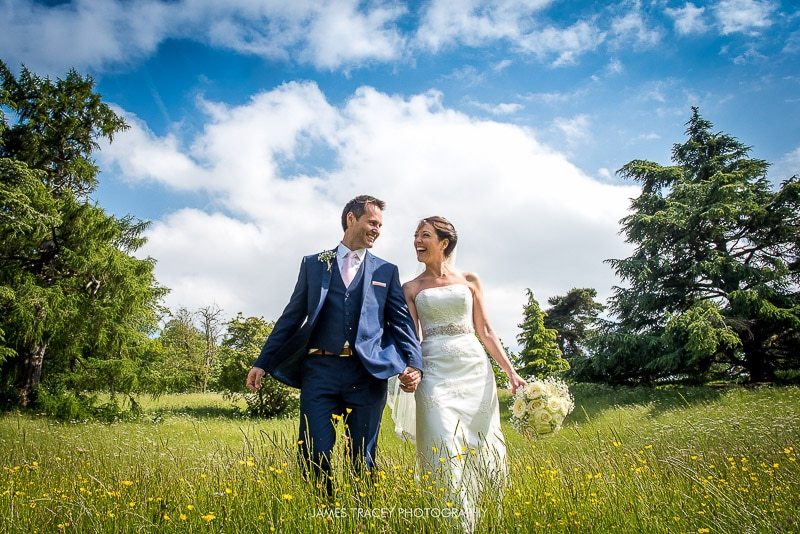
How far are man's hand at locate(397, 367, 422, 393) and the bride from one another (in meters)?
0.06

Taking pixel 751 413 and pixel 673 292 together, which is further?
pixel 673 292

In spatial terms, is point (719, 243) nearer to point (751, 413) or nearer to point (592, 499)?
point (751, 413)

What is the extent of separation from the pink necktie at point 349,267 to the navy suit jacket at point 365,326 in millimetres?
90

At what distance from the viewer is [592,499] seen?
120 inches

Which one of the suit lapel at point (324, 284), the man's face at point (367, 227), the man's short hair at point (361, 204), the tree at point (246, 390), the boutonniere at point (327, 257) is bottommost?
the tree at point (246, 390)

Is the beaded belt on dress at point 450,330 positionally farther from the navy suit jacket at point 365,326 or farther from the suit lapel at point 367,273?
the suit lapel at point 367,273

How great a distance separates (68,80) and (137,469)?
16.4m

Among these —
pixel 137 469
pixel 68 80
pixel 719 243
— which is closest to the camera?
pixel 137 469

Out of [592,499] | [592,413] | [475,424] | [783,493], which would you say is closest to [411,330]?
[475,424]

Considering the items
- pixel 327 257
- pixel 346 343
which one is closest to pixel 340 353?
pixel 346 343

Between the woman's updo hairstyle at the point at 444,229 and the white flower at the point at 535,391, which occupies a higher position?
the woman's updo hairstyle at the point at 444,229

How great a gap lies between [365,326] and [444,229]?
165 cm

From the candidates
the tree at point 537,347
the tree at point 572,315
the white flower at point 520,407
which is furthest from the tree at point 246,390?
the tree at point 572,315

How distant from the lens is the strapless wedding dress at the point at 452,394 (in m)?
3.80
